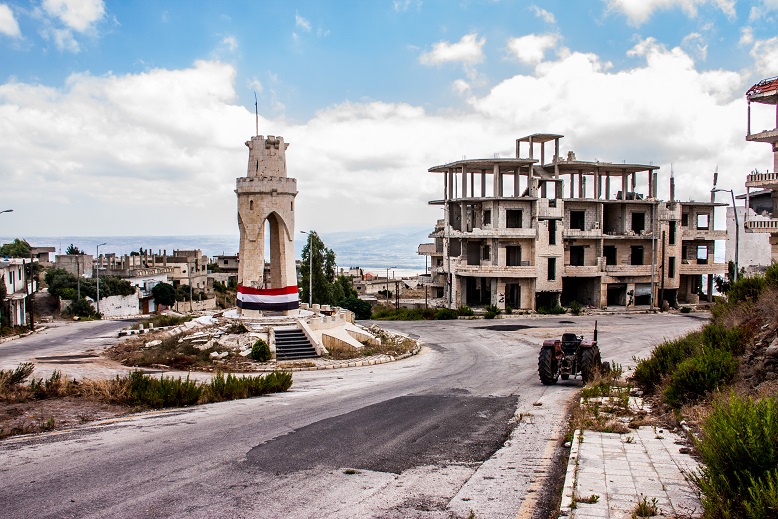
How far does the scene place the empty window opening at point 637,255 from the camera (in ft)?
190

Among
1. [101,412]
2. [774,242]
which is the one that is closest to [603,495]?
[101,412]

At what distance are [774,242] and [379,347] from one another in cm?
2499

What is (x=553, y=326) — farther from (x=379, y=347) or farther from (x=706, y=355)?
(x=706, y=355)

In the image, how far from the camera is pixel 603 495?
28.0ft

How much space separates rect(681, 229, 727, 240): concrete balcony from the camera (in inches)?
2340

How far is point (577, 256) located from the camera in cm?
5672

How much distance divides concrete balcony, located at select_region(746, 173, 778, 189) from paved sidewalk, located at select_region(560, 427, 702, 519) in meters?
30.3

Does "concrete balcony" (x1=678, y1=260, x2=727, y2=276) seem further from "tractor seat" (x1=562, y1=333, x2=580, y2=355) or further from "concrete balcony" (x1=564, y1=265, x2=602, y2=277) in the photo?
"tractor seat" (x1=562, y1=333, x2=580, y2=355)

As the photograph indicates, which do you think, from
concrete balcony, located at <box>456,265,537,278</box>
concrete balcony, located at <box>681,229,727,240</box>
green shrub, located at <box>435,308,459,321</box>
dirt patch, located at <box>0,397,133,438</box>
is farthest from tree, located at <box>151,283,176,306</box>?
dirt patch, located at <box>0,397,133,438</box>

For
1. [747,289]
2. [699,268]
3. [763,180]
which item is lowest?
[747,289]

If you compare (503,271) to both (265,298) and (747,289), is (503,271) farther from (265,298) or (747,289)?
(747,289)

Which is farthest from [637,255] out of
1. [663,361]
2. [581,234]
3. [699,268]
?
[663,361]

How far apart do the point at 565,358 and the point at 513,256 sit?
34.2 metres

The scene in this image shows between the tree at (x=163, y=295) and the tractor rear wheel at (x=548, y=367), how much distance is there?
60793 mm
